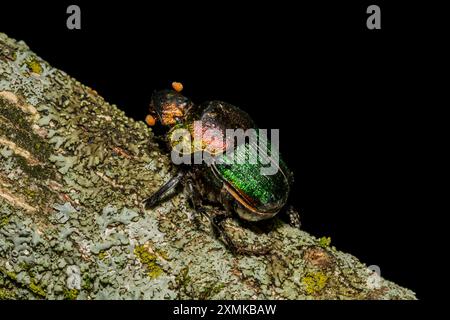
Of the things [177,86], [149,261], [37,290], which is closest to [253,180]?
[149,261]

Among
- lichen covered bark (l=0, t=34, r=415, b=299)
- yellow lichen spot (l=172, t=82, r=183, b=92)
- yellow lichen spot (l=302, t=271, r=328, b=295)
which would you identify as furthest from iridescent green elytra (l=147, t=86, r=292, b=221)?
yellow lichen spot (l=302, t=271, r=328, b=295)

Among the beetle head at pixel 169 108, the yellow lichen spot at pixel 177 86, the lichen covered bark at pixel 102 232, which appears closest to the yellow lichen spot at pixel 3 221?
the lichen covered bark at pixel 102 232

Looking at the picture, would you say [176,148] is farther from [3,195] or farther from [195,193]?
[3,195]

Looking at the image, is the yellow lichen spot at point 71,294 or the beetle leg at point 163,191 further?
the beetle leg at point 163,191

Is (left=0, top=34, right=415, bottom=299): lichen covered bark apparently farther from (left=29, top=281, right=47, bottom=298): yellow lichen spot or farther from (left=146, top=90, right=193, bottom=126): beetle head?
(left=146, top=90, right=193, bottom=126): beetle head

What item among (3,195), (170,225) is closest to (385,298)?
(170,225)

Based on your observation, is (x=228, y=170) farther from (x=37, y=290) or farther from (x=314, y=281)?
(x=37, y=290)

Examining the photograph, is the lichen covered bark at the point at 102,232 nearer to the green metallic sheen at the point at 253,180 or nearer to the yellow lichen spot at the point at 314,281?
the yellow lichen spot at the point at 314,281
